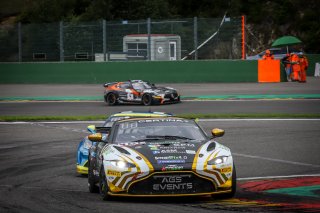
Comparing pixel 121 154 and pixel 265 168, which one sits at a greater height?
pixel 121 154

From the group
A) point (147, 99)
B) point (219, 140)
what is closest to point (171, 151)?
point (219, 140)

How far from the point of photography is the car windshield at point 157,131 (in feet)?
37.7

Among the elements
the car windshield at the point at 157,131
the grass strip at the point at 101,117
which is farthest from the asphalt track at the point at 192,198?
the grass strip at the point at 101,117

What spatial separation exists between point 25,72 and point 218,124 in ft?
72.2

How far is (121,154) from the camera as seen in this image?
35.1ft

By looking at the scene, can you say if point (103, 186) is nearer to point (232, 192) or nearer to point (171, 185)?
point (171, 185)

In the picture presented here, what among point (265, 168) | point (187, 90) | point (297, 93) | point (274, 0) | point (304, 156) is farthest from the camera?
point (274, 0)

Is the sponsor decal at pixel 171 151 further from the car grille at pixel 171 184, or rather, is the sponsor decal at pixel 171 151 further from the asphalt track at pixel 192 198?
the asphalt track at pixel 192 198

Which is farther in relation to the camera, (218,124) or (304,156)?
(218,124)

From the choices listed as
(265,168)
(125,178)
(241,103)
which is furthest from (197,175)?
(241,103)

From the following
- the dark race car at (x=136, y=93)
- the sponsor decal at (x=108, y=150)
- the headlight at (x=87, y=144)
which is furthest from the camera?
the dark race car at (x=136, y=93)

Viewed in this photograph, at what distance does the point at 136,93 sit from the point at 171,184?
21.0 metres

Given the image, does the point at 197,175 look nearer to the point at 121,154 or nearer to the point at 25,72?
the point at 121,154

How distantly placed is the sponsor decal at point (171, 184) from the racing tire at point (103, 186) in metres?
0.67
